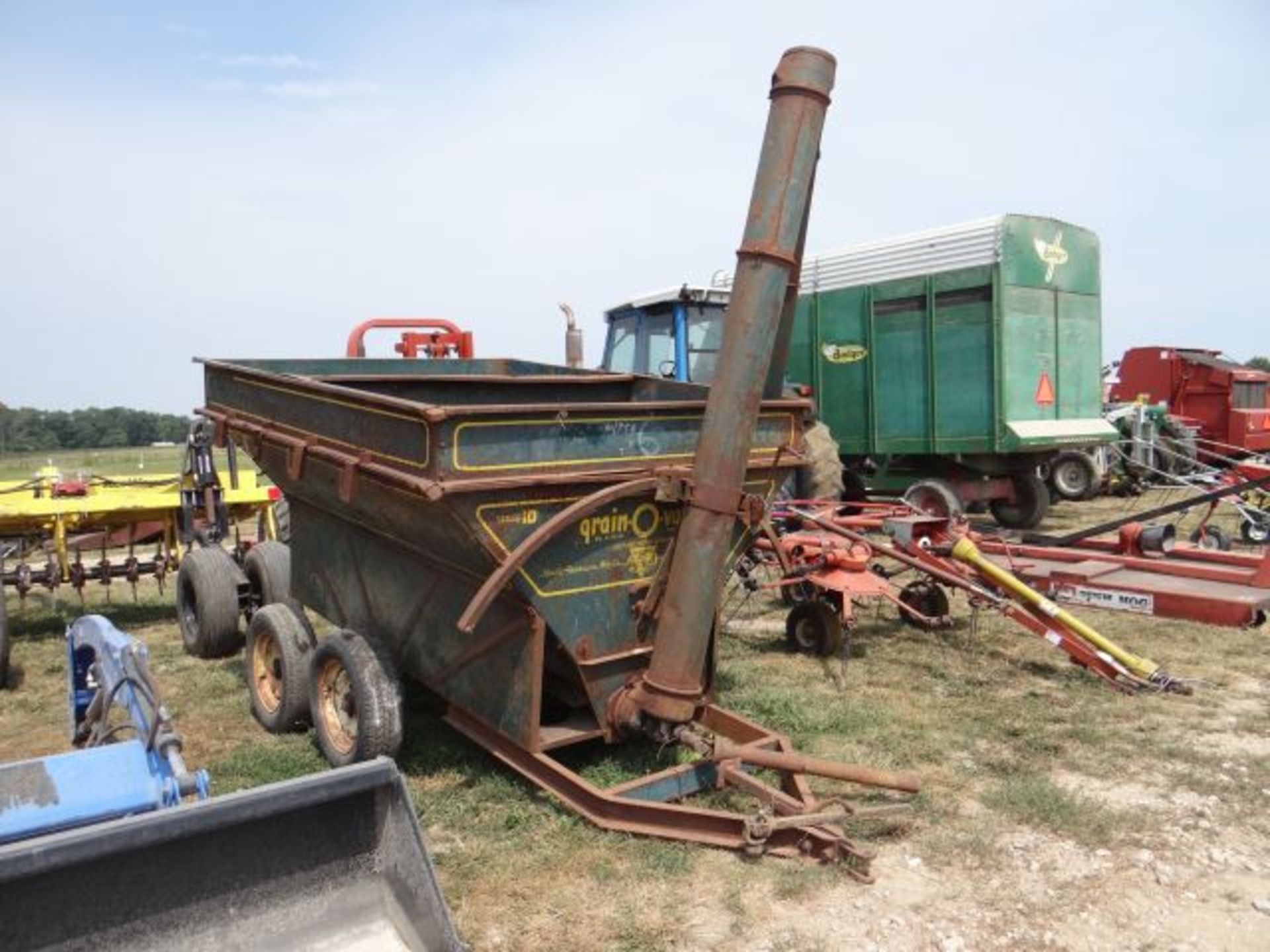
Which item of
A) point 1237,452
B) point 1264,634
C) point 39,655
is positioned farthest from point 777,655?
point 1237,452

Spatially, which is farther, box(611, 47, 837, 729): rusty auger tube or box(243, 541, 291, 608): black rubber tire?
box(243, 541, 291, 608): black rubber tire

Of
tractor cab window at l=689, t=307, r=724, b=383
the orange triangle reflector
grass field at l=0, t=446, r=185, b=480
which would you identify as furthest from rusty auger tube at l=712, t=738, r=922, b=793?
grass field at l=0, t=446, r=185, b=480

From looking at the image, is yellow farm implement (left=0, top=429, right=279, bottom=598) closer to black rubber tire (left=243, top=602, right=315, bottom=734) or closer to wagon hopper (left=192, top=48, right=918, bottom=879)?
black rubber tire (left=243, top=602, right=315, bottom=734)

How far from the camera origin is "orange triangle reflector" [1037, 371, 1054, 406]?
1039 cm

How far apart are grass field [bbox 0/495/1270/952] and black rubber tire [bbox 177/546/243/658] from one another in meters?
0.26

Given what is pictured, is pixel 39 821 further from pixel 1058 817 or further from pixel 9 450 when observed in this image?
pixel 9 450

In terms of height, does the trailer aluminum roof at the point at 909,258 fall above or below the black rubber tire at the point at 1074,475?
above

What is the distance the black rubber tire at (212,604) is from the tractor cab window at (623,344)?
4.52 m

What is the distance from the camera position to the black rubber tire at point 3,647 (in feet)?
18.2

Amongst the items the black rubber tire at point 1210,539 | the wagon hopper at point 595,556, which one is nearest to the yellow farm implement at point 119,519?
the wagon hopper at point 595,556

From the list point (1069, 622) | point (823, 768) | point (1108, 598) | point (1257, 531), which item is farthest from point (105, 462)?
point (823, 768)

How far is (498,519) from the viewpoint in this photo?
350 cm

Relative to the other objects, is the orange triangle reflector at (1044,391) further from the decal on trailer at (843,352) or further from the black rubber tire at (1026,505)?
the decal on trailer at (843,352)

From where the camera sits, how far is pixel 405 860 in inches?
99.8
